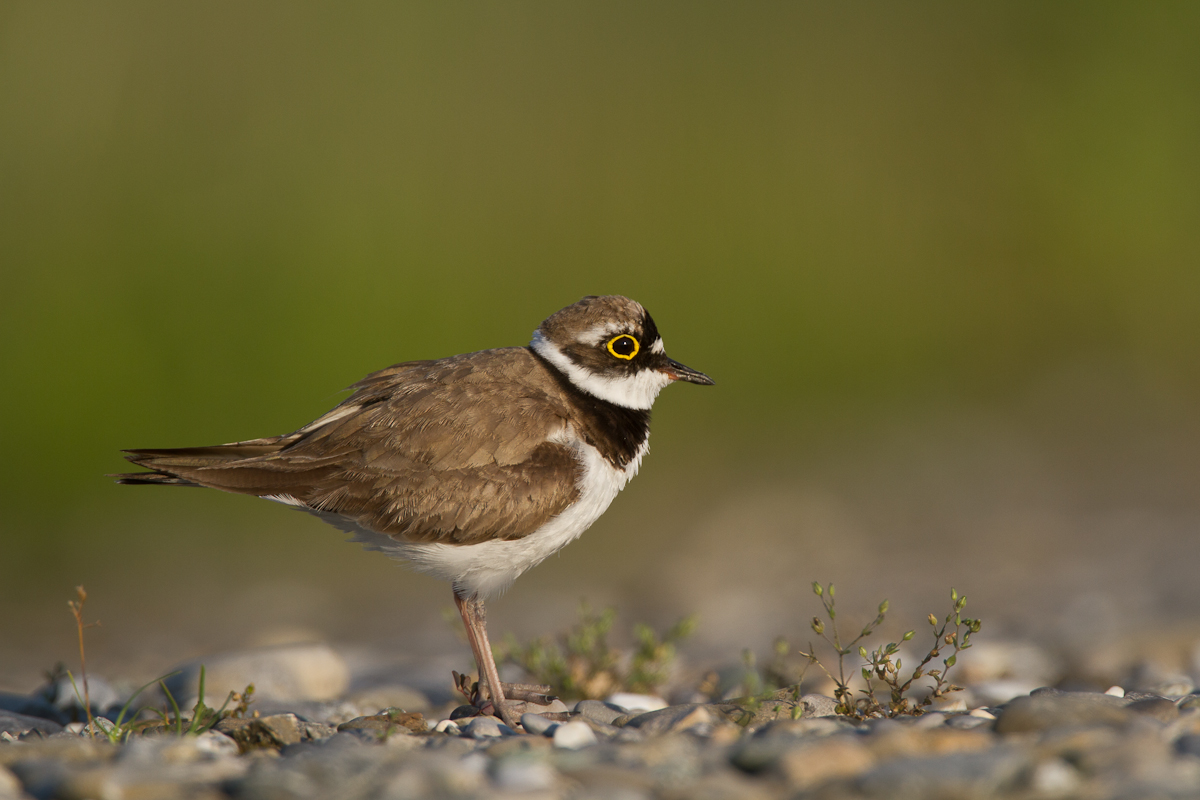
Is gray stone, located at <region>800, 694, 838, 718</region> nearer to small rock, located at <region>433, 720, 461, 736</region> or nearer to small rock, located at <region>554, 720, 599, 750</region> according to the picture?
small rock, located at <region>554, 720, 599, 750</region>

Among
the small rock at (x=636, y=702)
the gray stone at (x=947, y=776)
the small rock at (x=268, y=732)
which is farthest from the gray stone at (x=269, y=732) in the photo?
the gray stone at (x=947, y=776)

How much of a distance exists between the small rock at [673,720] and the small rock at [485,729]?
402 millimetres

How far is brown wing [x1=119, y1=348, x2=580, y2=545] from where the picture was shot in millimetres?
4320

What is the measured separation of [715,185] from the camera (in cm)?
1179

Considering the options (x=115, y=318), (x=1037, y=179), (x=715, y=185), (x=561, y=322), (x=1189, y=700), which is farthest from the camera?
(x=1037, y=179)

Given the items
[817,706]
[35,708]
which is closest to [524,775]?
[817,706]

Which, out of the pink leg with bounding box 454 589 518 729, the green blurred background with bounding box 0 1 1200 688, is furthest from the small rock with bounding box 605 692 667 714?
the green blurred background with bounding box 0 1 1200 688

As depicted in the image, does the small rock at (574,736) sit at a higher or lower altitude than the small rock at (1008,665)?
lower

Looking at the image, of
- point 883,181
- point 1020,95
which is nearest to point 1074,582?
point 883,181

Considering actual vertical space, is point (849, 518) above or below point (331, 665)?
above

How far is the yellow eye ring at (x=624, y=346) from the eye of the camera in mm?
4836

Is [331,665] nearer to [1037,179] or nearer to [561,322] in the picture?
[561,322]

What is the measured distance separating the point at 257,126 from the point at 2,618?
4.99 meters

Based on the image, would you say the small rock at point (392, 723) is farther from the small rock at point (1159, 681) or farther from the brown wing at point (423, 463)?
the small rock at point (1159, 681)
